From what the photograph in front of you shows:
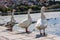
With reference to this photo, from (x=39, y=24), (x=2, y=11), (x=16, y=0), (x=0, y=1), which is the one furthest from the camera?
(x=16, y=0)

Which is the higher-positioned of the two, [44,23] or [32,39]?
[44,23]

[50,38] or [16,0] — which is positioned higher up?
[16,0]

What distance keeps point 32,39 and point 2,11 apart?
79.6ft

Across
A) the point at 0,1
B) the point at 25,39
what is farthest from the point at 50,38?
the point at 0,1

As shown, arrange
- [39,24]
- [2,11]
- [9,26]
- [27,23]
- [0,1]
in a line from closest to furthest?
[39,24] → [27,23] → [9,26] → [2,11] → [0,1]

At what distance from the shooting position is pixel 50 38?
7875 millimetres

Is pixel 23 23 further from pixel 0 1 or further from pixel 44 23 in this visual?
pixel 0 1

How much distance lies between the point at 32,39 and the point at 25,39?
24 cm

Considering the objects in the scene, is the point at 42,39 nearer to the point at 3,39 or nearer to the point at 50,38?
the point at 50,38

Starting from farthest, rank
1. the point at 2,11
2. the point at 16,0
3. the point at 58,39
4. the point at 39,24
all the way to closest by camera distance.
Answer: the point at 16,0 → the point at 2,11 → the point at 39,24 → the point at 58,39

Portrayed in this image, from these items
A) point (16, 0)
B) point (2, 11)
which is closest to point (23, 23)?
point (2, 11)

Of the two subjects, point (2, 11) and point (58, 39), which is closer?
point (58, 39)

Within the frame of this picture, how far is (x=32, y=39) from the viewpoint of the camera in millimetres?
7801

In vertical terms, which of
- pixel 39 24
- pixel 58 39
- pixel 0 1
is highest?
pixel 0 1
